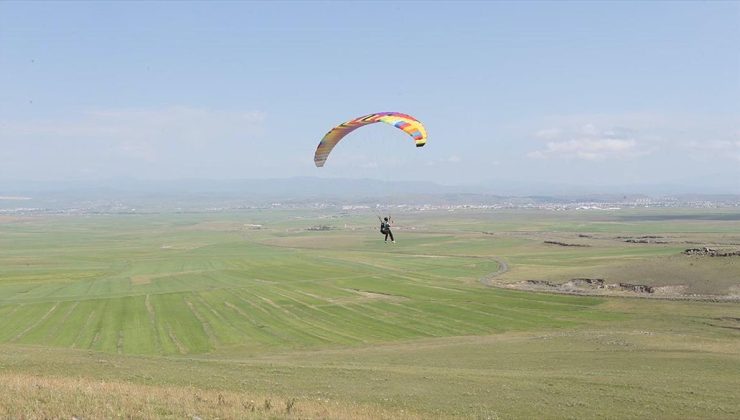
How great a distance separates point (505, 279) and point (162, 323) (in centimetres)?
4468

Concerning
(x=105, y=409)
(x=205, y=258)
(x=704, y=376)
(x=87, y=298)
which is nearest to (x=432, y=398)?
(x=105, y=409)

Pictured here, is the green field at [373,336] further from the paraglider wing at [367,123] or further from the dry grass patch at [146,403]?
the paraglider wing at [367,123]

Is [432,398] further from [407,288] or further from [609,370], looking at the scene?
[407,288]

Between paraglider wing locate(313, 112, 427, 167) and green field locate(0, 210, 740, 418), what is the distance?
1288 centimetres

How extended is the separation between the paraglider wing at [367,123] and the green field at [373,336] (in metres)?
12.9

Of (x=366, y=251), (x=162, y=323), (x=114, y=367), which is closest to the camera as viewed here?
(x=114, y=367)

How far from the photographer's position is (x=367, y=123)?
35531 mm

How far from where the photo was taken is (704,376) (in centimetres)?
2733

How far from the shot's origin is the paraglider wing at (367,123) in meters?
33.8

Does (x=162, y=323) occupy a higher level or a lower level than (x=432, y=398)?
lower

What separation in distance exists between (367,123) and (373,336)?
18113 mm

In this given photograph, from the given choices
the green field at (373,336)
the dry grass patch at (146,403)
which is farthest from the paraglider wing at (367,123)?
the dry grass patch at (146,403)

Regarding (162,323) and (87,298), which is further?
(87,298)

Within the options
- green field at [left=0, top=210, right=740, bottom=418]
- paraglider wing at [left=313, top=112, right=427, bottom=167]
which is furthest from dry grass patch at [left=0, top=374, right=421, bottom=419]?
paraglider wing at [left=313, top=112, right=427, bottom=167]
